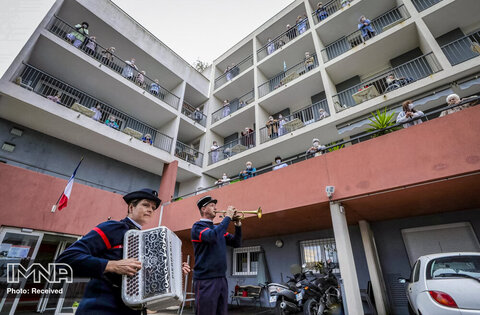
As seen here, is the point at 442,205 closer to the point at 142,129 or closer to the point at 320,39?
the point at 320,39

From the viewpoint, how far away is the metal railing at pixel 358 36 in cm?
978

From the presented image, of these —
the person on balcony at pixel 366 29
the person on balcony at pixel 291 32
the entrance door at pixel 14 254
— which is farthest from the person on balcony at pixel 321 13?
the entrance door at pixel 14 254

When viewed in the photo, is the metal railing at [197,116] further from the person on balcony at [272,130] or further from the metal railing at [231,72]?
the person on balcony at [272,130]

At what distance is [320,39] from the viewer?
11.6 metres

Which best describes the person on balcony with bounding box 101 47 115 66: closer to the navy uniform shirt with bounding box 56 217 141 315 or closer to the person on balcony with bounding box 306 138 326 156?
the person on balcony with bounding box 306 138 326 156

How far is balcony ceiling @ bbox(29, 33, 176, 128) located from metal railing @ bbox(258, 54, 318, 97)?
210 inches

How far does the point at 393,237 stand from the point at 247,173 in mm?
4978

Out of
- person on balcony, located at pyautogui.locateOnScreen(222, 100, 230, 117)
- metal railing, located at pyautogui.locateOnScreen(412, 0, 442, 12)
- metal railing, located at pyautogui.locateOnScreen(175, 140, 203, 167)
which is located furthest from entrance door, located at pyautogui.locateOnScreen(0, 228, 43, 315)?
metal railing, located at pyautogui.locateOnScreen(412, 0, 442, 12)

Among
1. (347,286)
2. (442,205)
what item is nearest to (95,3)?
(347,286)

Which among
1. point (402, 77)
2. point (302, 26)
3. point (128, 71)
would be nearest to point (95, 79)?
point (128, 71)

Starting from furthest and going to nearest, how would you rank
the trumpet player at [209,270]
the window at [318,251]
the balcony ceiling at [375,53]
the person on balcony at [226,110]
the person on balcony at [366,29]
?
1. the person on balcony at [226,110]
2. the person on balcony at [366,29]
3. the balcony ceiling at [375,53]
4. the window at [318,251]
5. the trumpet player at [209,270]

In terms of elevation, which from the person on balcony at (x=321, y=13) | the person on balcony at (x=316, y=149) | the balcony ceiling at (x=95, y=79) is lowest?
the person on balcony at (x=316, y=149)

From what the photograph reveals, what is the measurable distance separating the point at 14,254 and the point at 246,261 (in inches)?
301

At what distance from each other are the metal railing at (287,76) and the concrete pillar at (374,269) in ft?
24.6
